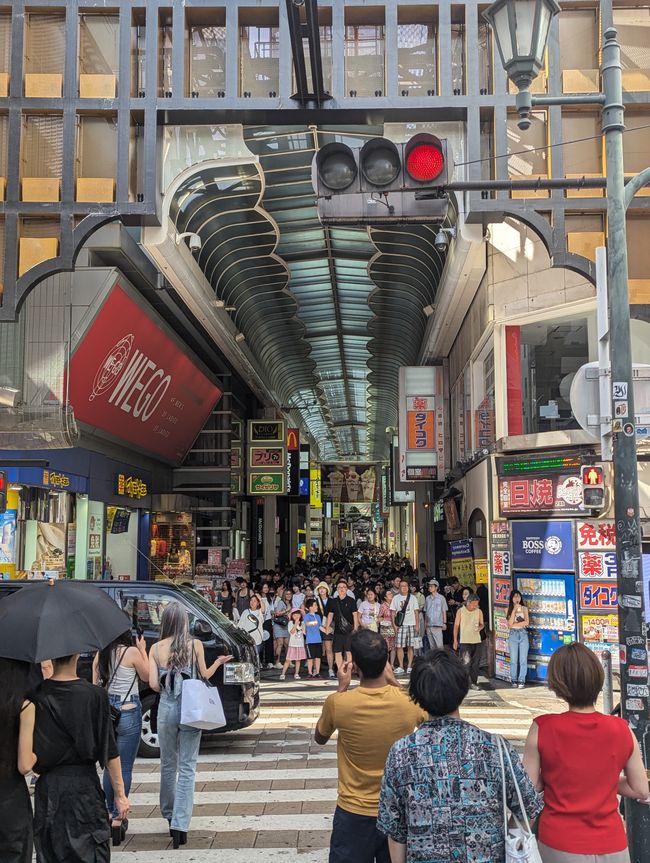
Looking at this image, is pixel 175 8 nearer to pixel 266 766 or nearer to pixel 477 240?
pixel 477 240

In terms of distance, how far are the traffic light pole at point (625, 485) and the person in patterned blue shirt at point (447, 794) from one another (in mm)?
2540

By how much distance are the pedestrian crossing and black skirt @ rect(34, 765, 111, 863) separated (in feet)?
6.62

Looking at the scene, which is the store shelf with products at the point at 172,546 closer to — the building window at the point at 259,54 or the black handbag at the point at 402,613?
the black handbag at the point at 402,613

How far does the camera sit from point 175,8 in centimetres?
1260

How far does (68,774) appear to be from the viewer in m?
4.25

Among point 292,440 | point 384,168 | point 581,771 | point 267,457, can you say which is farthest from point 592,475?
point 292,440

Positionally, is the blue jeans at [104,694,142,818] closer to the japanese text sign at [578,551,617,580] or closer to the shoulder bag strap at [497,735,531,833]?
the shoulder bag strap at [497,735,531,833]

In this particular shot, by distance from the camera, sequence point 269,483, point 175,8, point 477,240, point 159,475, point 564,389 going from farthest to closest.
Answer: point 269,483, point 159,475, point 564,389, point 477,240, point 175,8

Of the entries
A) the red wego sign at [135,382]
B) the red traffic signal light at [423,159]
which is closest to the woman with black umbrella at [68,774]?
the red traffic signal light at [423,159]

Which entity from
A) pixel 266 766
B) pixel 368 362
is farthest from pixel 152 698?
pixel 368 362

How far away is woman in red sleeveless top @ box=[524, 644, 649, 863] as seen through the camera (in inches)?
138

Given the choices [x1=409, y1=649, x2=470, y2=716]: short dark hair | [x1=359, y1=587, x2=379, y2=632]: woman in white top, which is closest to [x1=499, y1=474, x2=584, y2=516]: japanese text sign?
[x1=359, y1=587, x2=379, y2=632]: woman in white top

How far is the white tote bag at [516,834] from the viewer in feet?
9.90

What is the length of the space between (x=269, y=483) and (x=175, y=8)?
18713 millimetres
